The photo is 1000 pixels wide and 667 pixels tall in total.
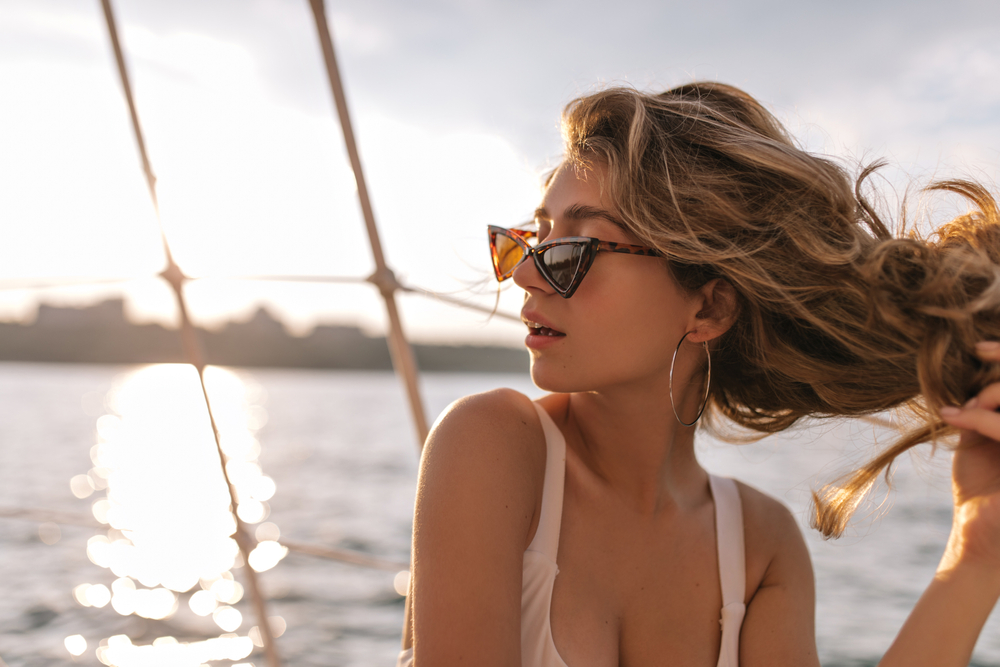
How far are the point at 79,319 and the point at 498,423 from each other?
194 feet

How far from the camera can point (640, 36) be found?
1667 millimetres

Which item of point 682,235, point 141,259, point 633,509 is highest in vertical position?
point 141,259

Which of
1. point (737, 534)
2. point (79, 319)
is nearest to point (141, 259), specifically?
point (737, 534)

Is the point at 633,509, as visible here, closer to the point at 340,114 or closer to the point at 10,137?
the point at 340,114

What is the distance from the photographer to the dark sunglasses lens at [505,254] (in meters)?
1.36

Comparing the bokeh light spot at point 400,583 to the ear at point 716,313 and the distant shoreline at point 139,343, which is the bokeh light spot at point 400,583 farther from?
the distant shoreline at point 139,343

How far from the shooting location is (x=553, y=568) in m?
1.22

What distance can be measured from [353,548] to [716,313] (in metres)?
8.29

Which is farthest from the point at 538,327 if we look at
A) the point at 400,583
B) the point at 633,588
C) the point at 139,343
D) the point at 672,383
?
the point at 139,343

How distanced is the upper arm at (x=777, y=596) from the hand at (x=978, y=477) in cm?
34

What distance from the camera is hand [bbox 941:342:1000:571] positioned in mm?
1010

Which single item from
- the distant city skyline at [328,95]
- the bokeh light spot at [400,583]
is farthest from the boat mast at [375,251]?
the bokeh light spot at [400,583]

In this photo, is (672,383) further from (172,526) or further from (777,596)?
(172,526)

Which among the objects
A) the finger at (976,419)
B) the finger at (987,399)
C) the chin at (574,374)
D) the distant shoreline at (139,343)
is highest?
the distant shoreline at (139,343)
